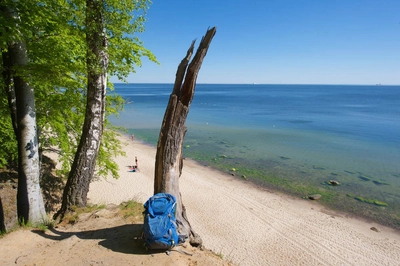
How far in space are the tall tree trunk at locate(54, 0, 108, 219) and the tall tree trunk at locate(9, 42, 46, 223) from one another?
0.93 metres

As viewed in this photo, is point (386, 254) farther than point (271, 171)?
No

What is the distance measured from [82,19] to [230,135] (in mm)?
33438

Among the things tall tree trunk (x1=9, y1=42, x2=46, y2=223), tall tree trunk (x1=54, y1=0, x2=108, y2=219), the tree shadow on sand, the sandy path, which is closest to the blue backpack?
the tree shadow on sand

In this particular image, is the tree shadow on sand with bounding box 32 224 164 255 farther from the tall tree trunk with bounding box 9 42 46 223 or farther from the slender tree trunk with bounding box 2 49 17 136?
the slender tree trunk with bounding box 2 49 17 136

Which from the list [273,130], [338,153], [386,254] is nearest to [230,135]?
[273,130]

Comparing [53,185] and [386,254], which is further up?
[53,185]

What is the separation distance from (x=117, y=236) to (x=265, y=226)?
9834 mm

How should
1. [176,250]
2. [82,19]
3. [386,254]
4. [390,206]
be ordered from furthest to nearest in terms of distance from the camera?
[390,206] < [386,254] < [82,19] < [176,250]

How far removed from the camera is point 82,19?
21.1ft

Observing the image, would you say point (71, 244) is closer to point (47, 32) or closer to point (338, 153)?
point (47, 32)

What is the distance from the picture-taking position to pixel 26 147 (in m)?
6.36

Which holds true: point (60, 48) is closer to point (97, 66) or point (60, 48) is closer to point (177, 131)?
point (97, 66)

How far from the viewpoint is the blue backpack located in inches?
195

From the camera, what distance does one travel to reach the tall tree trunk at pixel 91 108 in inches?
252
